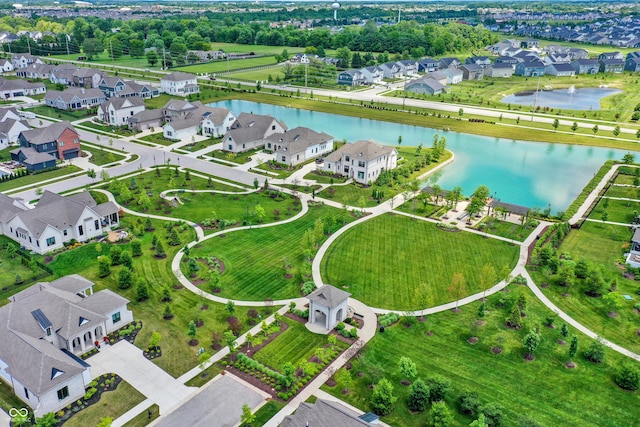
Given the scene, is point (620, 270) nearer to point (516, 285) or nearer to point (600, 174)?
point (516, 285)

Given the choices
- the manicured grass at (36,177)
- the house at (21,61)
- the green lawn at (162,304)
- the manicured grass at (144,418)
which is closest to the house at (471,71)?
the manicured grass at (36,177)

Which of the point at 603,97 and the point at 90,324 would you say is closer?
the point at 90,324

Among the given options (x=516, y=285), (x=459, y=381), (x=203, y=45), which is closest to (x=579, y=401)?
(x=459, y=381)

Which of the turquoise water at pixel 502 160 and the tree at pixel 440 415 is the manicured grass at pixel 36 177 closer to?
the turquoise water at pixel 502 160

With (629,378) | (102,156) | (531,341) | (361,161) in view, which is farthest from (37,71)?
(629,378)

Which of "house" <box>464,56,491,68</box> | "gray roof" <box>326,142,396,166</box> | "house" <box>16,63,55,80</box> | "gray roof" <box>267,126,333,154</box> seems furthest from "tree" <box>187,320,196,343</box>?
"house" <box>464,56,491,68</box>

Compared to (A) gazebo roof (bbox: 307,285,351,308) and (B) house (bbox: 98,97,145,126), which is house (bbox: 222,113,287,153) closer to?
(B) house (bbox: 98,97,145,126)
